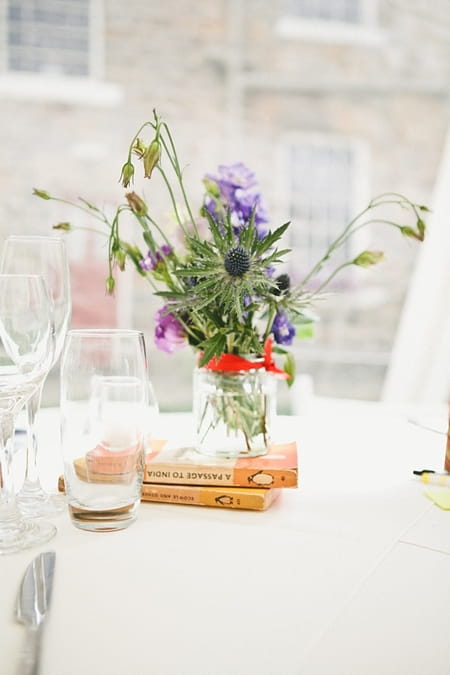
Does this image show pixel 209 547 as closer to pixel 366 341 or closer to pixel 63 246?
pixel 63 246

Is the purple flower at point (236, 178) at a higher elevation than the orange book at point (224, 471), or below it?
higher

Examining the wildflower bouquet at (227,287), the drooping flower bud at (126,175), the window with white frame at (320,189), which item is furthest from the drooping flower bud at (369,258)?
the window with white frame at (320,189)

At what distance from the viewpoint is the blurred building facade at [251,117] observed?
5.53m

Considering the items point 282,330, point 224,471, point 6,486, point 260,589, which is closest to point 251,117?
point 282,330

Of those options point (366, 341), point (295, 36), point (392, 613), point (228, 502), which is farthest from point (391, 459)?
point (295, 36)

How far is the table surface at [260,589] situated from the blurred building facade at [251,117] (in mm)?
4749

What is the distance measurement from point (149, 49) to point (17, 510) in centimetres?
559

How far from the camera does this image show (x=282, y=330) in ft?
2.78

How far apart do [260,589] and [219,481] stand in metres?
0.22

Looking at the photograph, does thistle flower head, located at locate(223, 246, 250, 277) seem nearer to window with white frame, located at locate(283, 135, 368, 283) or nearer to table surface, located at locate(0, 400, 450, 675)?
table surface, located at locate(0, 400, 450, 675)

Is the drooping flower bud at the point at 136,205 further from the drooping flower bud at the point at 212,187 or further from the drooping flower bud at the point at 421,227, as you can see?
the drooping flower bud at the point at 421,227

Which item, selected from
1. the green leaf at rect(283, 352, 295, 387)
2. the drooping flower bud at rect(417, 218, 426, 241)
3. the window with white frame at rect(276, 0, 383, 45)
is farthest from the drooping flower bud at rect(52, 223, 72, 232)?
the window with white frame at rect(276, 0, 383, 45)

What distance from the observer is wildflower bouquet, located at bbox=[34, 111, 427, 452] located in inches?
29.7

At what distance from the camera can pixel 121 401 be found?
622 mm
